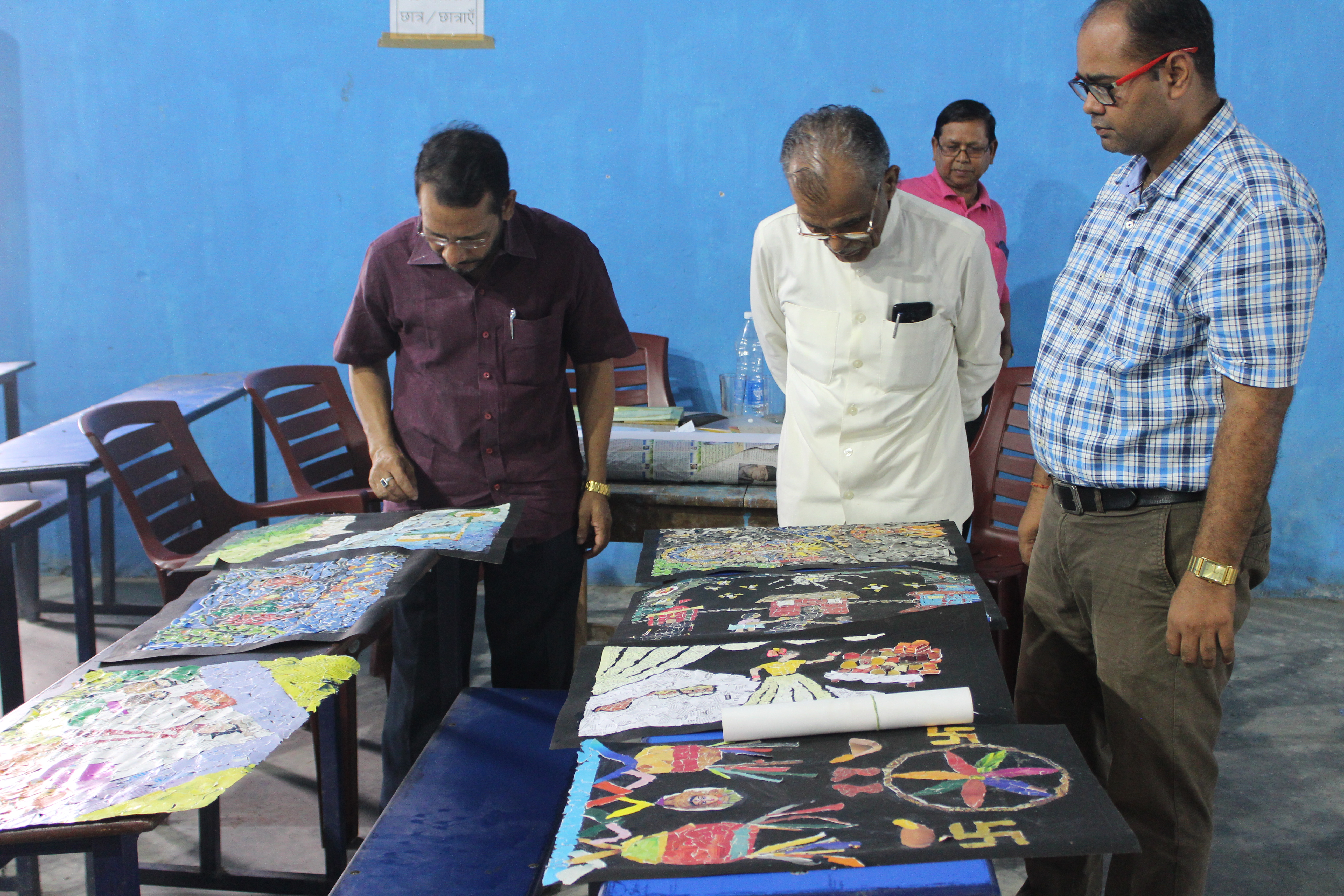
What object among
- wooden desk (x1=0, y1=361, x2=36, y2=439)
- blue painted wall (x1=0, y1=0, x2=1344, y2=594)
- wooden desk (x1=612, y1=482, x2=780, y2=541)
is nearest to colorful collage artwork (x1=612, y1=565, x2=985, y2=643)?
wooden desk (x1=612, y1=482, x2=780, y2=541)

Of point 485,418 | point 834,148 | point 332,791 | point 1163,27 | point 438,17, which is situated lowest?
point 332,791

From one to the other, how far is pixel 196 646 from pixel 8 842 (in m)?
0.43

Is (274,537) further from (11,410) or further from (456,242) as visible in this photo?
(11,410)

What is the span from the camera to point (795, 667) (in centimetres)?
134

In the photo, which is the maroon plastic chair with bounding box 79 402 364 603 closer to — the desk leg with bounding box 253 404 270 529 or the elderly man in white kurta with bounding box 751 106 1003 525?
the desk leg with bounding box 253 404 270 529

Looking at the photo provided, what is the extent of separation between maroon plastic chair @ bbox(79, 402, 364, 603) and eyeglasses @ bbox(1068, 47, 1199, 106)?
82.6 inches

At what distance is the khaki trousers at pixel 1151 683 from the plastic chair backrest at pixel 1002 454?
1365mm

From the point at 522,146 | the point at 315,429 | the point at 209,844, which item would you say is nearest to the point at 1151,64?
the point at 209,844

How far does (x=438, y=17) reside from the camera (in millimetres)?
3840

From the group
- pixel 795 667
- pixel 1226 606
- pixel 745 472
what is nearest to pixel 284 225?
pixel 745 472

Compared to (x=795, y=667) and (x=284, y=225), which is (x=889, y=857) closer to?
(x=795, y=667)

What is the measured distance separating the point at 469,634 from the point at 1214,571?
4.73ft

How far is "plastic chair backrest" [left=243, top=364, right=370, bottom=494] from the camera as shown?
310 centimetres

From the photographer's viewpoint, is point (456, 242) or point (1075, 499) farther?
point (456, 242)
